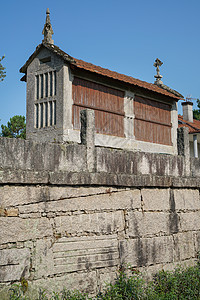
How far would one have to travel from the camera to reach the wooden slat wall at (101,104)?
1080 cm

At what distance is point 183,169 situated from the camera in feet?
25.7

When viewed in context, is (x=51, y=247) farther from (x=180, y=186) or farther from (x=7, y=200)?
(x=180, y=186)

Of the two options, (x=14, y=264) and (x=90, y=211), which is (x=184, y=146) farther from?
(x=14, y=264)

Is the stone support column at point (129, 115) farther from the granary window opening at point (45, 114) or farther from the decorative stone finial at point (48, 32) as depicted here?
the decorative stone finial at point (48, 32)

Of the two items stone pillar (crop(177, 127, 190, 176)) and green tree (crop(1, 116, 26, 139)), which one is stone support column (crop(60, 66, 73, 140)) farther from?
green tree (crop(1, 116, 26, 139))

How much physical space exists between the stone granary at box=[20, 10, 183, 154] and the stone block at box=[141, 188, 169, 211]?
13.2 ft

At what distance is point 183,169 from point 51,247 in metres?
3.71

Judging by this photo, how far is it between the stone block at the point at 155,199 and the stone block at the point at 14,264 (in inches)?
101

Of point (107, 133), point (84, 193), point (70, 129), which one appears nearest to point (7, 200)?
point (84, 193)

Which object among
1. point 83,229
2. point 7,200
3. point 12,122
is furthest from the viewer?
point 12,122

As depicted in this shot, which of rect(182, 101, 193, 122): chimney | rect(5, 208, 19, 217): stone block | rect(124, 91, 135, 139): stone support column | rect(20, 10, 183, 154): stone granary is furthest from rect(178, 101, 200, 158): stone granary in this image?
rect(5, 208, 19, 217): stone block

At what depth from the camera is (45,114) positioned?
1104 cm

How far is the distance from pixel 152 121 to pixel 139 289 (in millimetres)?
7936

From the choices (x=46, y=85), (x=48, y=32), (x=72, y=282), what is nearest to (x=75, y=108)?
(x=46, y=85)
